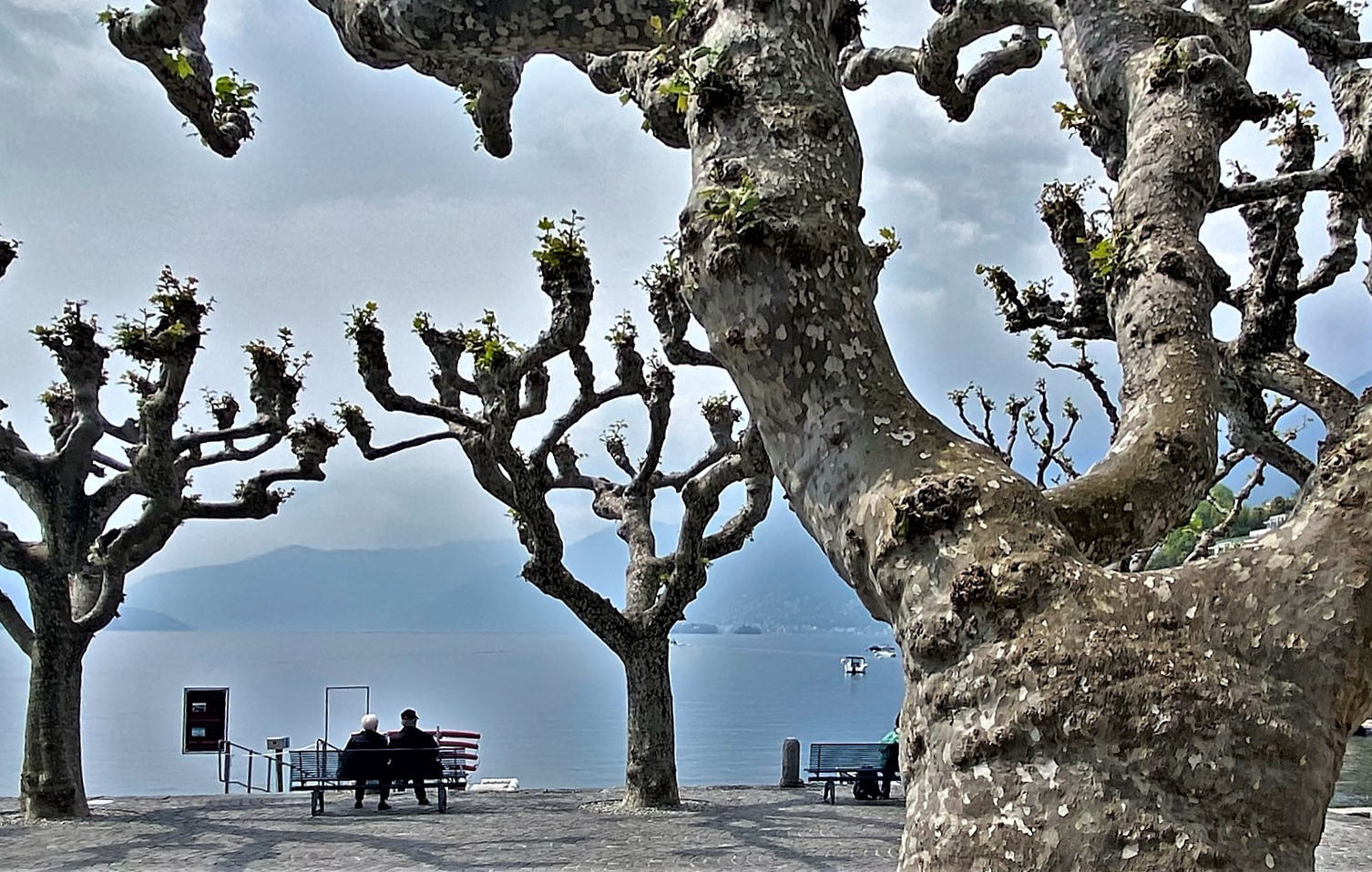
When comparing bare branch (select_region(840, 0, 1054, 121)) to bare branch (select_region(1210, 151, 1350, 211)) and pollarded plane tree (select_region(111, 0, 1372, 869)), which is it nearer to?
bare branch (select_region(1210, 151, 1350, 211))

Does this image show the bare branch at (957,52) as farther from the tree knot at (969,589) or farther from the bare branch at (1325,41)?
the tree knot at (969,589)

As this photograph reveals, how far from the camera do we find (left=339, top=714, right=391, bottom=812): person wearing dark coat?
16.9 meters

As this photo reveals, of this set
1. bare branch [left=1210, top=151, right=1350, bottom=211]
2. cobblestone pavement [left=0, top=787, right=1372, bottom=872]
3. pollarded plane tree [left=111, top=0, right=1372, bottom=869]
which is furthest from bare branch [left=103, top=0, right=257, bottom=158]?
cobblestone pavement [left=0, top=787, right=1372, bottom=872]

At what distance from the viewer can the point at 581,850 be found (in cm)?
1314

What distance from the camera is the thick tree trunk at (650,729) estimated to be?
656 inches

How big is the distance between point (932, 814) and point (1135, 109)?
10.4ft

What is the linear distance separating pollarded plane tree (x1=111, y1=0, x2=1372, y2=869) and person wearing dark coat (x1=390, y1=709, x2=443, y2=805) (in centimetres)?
1413

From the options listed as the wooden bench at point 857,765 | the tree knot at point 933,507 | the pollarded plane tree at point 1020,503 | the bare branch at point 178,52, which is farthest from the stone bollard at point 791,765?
the tree knot at point 933,507

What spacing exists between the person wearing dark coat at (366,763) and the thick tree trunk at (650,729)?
3.55 meters

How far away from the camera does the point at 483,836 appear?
14289 millimetres

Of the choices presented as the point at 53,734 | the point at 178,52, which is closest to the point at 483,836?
the point at 53,734

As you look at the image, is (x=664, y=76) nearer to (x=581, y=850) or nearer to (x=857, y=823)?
(x=581, y=850)

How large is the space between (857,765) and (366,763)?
23.9ft

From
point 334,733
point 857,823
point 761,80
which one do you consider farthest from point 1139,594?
point 334,733
